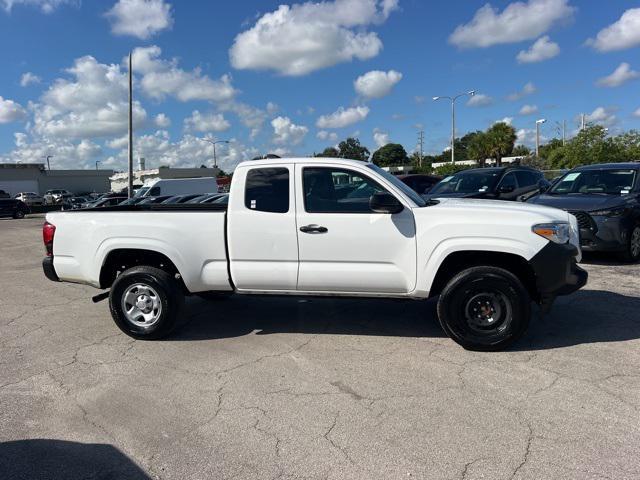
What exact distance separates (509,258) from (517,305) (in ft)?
1.54

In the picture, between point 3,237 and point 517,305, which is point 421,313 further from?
point 3,237

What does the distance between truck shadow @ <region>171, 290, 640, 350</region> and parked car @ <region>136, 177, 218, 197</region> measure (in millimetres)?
22738

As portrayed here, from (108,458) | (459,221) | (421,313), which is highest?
(459,221)

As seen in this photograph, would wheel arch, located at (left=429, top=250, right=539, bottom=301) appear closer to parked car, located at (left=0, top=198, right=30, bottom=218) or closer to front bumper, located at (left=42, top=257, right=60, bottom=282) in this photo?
front bumper, located at (left=42, top=257, right=60, bottom=282)

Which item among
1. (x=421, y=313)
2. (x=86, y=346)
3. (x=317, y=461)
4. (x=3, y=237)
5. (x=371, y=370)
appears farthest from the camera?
(x=3, y=237)

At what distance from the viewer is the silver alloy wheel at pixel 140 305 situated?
520 centimetres

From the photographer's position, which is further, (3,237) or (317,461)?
(3,237)

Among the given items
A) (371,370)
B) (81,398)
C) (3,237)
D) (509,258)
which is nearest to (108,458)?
(81,398)

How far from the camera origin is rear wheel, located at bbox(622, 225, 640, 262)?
27.1 ft

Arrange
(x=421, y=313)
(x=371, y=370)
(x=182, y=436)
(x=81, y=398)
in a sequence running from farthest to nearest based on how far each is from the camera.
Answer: (x=421, y=313) < (x=371, y=370) < (x=81, y=398) < (x=182, y=436)

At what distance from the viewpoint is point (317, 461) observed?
2.97 meters

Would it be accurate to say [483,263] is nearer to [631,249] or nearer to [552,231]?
[552,231]

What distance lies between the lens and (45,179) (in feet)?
234

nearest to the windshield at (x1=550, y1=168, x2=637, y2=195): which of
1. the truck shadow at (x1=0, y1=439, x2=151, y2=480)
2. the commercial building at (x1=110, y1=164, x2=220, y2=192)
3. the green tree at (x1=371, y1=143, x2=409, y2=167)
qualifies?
the truck shadow at (x1=0, y1=439, x2=151, y2=480)
